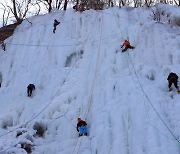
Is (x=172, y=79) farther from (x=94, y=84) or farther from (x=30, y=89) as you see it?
(x=30, y=89)

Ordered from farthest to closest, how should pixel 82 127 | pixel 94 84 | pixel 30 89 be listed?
1. pixel 30 89
2. pixel 94 84
3. pixel 82 127

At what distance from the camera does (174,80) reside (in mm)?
12047

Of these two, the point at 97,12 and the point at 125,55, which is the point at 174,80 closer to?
the point at 125,55

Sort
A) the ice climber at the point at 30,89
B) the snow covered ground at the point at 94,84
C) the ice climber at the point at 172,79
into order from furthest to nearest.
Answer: the ice climber at the point at 30,89
the ice climber at the point at 172,79
the snow covered ground at the point at 94,84

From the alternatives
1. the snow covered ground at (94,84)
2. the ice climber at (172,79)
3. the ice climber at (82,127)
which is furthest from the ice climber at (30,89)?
the ice climber at (172,79)

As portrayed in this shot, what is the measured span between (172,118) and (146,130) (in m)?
1.13

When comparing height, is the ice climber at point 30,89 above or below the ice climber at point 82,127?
above

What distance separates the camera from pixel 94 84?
14.1 m

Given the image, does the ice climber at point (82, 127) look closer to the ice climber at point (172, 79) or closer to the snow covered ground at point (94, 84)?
the snow covered ground at point (94, 84)

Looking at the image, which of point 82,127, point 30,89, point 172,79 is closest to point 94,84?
point 82,127

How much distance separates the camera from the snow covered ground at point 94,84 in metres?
11.0

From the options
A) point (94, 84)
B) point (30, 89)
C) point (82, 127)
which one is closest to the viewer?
point (82, 127)

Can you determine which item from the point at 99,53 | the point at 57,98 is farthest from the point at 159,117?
the point at 99,53

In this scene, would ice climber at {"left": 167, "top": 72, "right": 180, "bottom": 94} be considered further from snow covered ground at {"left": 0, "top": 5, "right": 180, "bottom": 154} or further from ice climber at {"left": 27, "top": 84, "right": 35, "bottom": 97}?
ice climber at {"left": 27, "top": 84, "right": 35, "bottom": 97}
